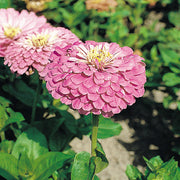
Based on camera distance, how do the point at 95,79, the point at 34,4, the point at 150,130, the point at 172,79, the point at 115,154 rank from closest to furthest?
the point at 95,79 < the point at 172,79 < the point at 115,154 < the point at 150,130 < the point at 34,4

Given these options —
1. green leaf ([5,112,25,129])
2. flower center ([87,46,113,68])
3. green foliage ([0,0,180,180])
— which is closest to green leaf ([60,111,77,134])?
green foliage ([0,0,180,180])

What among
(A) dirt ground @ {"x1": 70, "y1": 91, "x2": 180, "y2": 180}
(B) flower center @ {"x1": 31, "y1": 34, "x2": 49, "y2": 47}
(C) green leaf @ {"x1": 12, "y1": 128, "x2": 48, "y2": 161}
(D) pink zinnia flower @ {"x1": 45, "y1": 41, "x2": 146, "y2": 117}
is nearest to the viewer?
(D) pink zinnia flower @ {"x1": 45, "y1": 41, "x2": 146, "y2": 117}

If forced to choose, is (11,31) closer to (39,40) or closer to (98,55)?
(39,40)

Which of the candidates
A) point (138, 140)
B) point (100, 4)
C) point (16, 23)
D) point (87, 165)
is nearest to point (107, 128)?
point (87, 165)

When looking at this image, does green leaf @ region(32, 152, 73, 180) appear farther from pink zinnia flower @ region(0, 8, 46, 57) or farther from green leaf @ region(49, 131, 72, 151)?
pink zinnia flower @ region(0, 8, 46, 57)

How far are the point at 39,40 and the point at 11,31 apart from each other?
223 millimetres

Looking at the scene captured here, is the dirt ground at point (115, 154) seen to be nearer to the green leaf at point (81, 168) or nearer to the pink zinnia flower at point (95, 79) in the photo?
the green leaf at point (81, 168)

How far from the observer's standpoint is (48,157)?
1041 millimetres

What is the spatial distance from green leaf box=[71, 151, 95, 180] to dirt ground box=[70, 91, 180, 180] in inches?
24.5

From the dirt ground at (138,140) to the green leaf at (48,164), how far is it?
0.63 meters

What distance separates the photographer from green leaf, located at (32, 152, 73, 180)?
100 centimetres

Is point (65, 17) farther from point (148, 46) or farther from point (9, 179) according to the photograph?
point (9, 179)

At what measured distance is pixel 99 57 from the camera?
0.95 meters

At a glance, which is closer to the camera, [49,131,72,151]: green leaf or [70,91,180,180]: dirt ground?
[49,131,72,151]: green leaf
